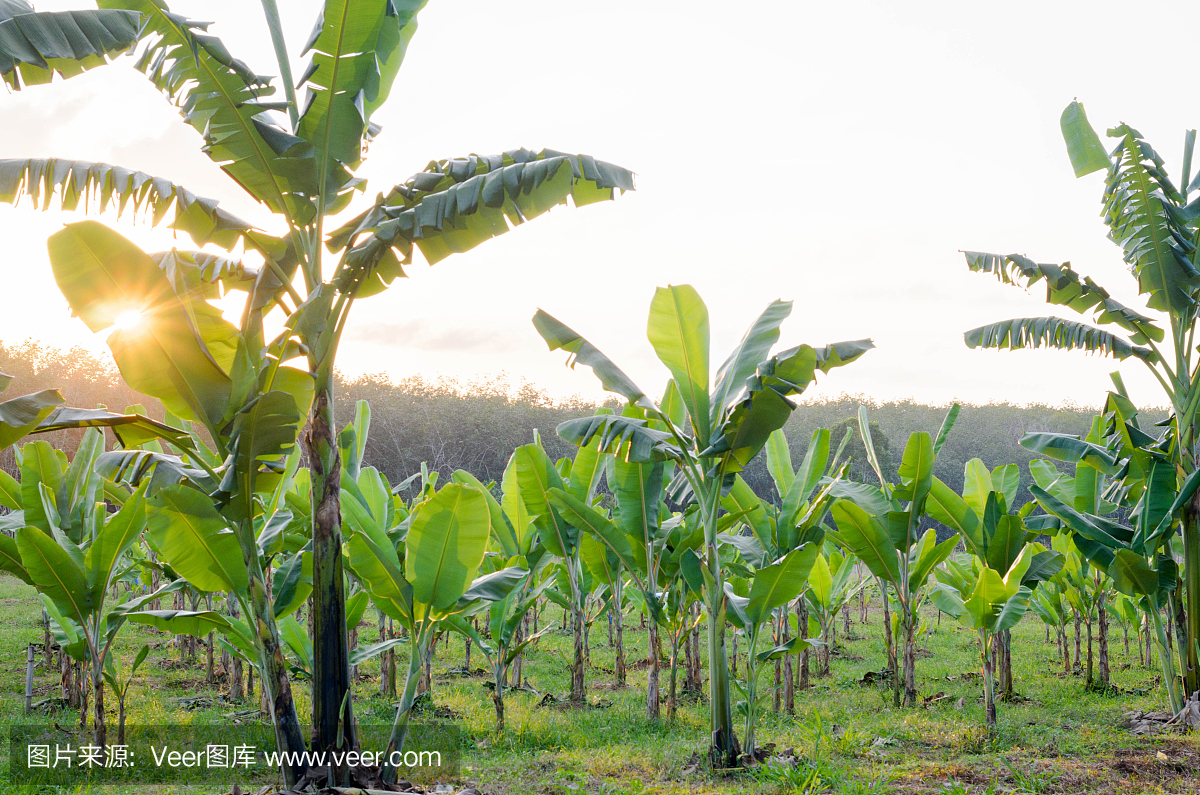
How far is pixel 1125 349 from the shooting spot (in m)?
6.60

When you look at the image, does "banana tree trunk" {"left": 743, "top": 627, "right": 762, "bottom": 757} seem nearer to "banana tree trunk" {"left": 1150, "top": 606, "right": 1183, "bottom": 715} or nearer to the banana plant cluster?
the banana plant cluster

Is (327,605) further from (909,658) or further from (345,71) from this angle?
(909,658)

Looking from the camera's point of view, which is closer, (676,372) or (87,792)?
(87,792)

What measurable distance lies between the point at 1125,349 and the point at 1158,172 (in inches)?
61.2

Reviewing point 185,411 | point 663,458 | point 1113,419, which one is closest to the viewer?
point 185,411

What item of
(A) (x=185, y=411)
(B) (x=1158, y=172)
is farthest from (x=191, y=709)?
(B) (x=1158, y=172)

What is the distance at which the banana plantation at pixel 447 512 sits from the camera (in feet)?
13.2

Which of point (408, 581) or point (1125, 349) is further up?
point (1125, 349)

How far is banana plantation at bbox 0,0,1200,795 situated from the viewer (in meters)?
4.02

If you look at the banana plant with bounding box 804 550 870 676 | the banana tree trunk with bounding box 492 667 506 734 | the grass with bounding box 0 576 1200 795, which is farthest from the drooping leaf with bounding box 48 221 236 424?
the banana plant with bounding box 804 550 870 676

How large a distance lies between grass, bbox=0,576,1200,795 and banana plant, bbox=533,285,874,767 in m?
0.72

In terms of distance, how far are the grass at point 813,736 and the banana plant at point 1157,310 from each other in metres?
1.31

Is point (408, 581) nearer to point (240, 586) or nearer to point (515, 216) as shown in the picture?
point (240, 586)

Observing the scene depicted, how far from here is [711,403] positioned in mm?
5793
